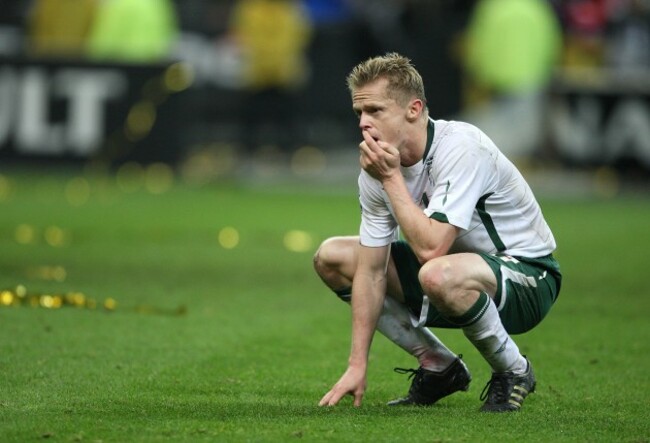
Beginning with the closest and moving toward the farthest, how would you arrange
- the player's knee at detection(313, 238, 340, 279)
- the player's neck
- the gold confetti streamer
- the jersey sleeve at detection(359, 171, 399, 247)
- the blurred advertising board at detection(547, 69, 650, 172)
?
the player's neck < the jersey sleeve at detection(359, 171, 399, 247) < the player's knee at detection(313, 238, 340, 279) < the gold confetti streamer < the blurred advertising board at detection(547, 69, 650, 172)

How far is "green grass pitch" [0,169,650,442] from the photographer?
5.46 meters

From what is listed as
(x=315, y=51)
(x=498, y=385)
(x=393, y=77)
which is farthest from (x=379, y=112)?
(x=315, y=51)

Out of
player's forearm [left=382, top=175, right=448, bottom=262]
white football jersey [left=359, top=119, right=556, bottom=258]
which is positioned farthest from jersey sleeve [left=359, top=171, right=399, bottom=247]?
player's forearm [left=382, top=175, right=448, bottom=262]

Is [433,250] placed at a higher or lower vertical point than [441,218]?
lower

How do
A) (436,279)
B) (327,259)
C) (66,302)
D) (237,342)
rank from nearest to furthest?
(436,279)
(327,259)
(237,342)
(66,302)

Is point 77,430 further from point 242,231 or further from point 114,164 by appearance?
point 114,164

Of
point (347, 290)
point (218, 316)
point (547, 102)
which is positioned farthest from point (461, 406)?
point (547, 102)

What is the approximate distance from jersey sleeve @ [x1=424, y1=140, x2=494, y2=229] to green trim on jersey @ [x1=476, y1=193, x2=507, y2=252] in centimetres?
12

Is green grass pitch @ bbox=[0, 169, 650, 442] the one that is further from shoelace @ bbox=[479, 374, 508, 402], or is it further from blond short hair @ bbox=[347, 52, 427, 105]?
blond short hair @ bbox=[347, 52, 427, 105]

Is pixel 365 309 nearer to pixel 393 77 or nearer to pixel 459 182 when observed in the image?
pixel 459 182

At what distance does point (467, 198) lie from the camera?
5.75 m

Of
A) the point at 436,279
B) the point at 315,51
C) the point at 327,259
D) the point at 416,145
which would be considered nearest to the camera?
the point at 436,279

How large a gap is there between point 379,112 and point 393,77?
15cm

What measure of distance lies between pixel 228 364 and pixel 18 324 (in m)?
1.62
